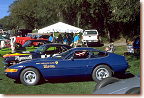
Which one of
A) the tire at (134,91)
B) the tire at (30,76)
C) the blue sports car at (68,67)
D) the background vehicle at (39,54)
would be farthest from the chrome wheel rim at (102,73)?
the tire at (134,91)

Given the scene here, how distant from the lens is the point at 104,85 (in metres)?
4.86

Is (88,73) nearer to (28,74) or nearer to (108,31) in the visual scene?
(28,74)

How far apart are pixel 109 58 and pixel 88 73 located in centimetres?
89

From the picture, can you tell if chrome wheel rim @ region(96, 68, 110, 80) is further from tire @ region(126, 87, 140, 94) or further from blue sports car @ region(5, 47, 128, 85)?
tire @ region(126, 87, 140, 94)

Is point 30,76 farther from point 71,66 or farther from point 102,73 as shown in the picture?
point 102,73

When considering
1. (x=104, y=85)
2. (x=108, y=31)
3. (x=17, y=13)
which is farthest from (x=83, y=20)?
(x=104, y=85)

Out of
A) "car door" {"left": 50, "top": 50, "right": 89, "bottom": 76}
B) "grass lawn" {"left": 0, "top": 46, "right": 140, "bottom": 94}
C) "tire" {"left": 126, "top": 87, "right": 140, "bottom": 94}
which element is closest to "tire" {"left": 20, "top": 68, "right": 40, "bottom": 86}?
"grass lawn" {"left": 0, "top": 46, "right": 140, "bottom": 94}

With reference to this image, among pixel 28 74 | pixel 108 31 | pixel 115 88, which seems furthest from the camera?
pixel 108 31

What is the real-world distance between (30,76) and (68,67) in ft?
4.16

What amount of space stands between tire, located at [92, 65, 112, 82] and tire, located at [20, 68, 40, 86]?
6.15 feet

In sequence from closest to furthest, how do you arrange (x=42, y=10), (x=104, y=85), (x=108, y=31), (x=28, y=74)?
1. (x=104, y=85)
2. (x=28, y=74)
3. (x=108, y=31)
4. (x=42, y=10)

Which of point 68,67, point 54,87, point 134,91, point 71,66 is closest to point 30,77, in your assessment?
point 54,87

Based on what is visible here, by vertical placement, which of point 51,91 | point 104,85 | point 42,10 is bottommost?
point 51,91

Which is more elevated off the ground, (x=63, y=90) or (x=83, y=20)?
(x=83, y=20)
